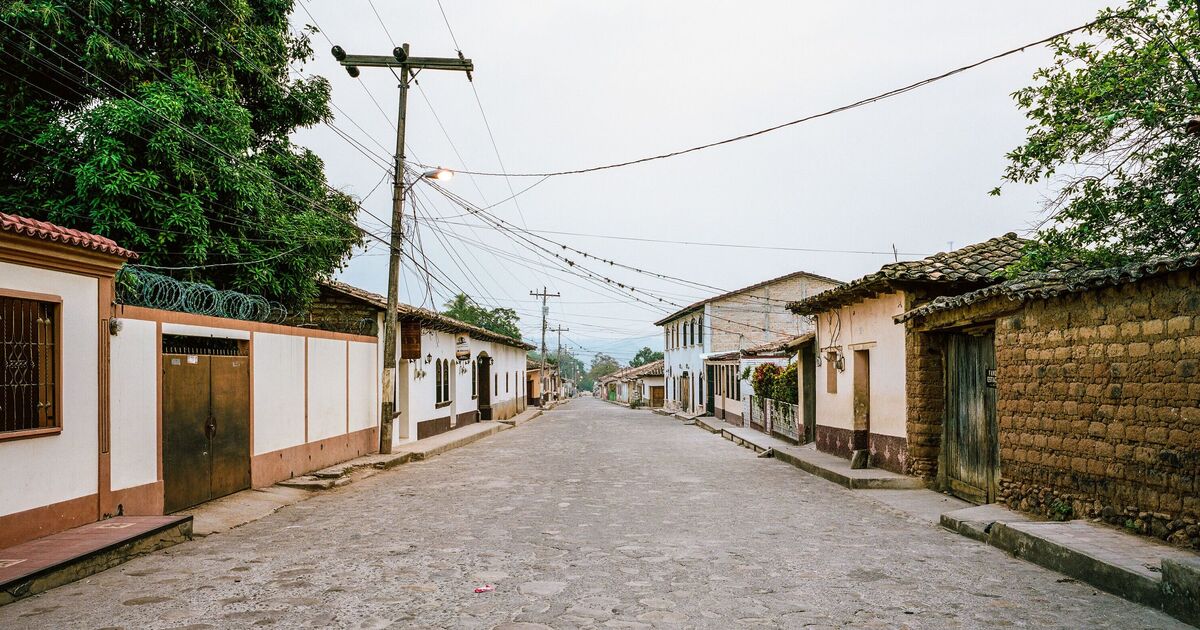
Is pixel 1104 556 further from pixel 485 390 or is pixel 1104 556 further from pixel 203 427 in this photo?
pixel 485 390

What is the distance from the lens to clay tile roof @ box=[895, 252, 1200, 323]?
6.53 metres

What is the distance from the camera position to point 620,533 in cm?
827

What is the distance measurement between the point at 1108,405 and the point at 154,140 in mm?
14233

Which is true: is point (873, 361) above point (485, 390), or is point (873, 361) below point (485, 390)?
above

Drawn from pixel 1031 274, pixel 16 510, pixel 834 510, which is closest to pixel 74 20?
pixel 16 510

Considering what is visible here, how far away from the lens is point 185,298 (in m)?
9.79

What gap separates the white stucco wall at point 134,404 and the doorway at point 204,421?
0.93 ft

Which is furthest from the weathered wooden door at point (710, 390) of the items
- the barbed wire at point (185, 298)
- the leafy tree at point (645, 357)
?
the leafy tree at point (645, 357)

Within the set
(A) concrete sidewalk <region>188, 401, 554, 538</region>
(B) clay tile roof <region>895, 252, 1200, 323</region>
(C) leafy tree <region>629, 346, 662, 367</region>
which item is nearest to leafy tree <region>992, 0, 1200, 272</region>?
(B) clay tile roof <region>895, 252, 1200, 323</region>

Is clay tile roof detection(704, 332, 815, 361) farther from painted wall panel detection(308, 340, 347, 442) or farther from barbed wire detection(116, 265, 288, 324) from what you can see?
barbed wire detection(116, 265, 288, 324)

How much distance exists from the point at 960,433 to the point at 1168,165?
447 cm

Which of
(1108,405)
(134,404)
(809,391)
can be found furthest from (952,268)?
(134,404)

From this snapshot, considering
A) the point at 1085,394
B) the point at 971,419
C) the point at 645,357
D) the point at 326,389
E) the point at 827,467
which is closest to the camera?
the point at 1085,394

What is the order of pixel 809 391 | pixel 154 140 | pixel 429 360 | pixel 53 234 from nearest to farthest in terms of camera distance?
pixel 53 234 → pixel 154 140 → pixel 809 391 → pixel 429 360
